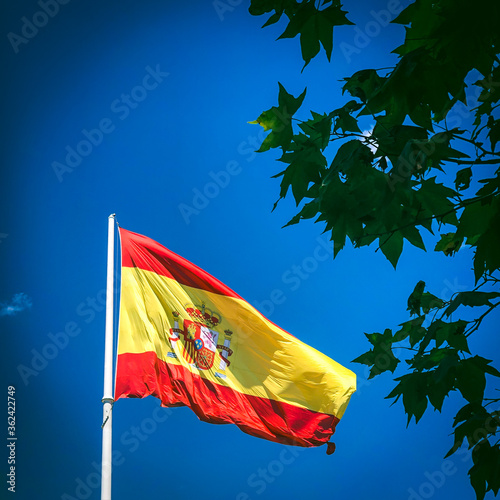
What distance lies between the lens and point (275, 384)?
962 centimetres

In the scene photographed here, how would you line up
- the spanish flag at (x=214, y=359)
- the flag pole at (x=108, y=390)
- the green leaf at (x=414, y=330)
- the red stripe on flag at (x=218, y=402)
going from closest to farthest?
the green leaf at (x=414, y=330), the flag pole at (x=108, y=390), the red stripe on flag at (x=218, y=402), the spanish flag at (x=214, y=359)

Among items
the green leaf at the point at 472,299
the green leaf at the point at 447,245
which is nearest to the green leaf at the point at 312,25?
the green leaf at the point at 472,299

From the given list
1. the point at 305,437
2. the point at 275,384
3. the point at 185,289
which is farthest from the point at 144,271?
the point at 305,437

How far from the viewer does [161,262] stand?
9.23m

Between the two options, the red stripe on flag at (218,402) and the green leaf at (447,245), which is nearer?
the green leaf at (447,245)

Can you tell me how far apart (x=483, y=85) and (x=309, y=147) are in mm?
761

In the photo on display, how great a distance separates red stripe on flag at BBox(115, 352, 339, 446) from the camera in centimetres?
777

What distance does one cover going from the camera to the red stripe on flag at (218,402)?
306 inches

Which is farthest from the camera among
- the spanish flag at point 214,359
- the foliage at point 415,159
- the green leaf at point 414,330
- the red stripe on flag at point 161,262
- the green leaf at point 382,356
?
the red stripe on flag at point 161,262

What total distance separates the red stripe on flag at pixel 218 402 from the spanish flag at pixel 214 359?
1 centimetres

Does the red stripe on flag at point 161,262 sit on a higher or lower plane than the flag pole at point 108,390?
higher

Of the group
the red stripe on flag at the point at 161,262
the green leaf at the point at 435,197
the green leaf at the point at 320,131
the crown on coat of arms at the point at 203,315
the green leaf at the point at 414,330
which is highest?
the red stripe on flag at the point at 161,262

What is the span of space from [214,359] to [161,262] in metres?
1.75

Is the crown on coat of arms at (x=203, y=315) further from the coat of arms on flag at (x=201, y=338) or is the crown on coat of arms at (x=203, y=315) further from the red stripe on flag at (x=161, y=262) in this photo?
the red stripe on flag at (x=161, y=262)
